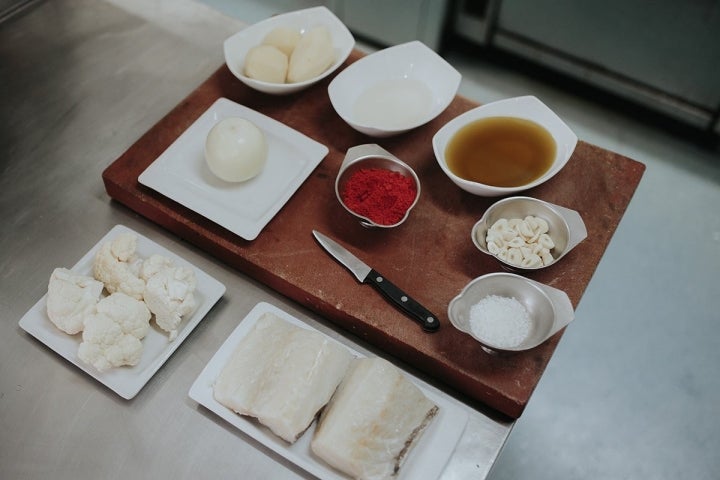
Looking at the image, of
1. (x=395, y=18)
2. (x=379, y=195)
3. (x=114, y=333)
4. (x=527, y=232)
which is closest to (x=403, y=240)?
(x=379, y=195)

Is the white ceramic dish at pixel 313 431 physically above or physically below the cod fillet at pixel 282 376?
below

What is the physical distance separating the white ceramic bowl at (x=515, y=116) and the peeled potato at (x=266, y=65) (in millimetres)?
415

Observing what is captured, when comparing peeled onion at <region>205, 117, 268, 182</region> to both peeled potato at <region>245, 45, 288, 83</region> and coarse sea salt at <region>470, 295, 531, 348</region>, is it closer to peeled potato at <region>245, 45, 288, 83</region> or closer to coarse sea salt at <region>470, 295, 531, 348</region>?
peeled potato at <region>245, 45, 288, 83</region>

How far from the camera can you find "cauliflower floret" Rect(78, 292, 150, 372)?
1206 millimetres

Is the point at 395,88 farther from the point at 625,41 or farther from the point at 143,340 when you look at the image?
the point at 625,41

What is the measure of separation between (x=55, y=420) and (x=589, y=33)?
2.39 meters

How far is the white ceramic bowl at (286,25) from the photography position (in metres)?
1.63

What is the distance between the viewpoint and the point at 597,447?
2.06 metres

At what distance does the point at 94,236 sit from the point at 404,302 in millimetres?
697

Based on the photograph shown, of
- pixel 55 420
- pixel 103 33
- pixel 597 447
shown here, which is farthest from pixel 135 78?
pixel 597 447

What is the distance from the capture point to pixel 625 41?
8.78ft

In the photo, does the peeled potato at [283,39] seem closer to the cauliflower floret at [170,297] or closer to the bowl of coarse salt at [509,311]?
the cauliflower floret at [170,297]

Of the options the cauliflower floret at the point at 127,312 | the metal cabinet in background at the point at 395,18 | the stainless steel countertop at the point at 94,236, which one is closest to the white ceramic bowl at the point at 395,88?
the stainless steel countertop at the point at 94,236

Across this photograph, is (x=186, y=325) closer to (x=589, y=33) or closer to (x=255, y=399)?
(x=255, y=399)
